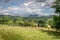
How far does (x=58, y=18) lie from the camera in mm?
20391

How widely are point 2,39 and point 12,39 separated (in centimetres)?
43

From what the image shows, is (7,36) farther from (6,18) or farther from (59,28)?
(6,18)

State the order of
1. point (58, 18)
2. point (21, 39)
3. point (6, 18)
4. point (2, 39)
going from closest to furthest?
point (2, 39)
point (21, 39)
point (58, 18)
point (6, 18)

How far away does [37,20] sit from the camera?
3177cm

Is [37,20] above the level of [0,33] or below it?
below

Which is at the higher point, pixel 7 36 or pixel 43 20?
pixel 7 36

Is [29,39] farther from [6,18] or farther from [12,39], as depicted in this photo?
[6,18]

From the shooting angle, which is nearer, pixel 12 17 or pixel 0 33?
pixel 0 33

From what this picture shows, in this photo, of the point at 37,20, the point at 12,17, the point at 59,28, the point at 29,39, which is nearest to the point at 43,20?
the point at 37,20

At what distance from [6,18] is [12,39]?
23.3m

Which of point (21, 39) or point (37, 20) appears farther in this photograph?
point (37, 20)

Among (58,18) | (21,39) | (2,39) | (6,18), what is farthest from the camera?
(6,18)

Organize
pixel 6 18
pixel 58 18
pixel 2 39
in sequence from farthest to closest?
pixel 6 18 < pixel 58 18 < pixel 2 39

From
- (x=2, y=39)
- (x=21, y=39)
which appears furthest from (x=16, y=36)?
(x=2, y=39)
